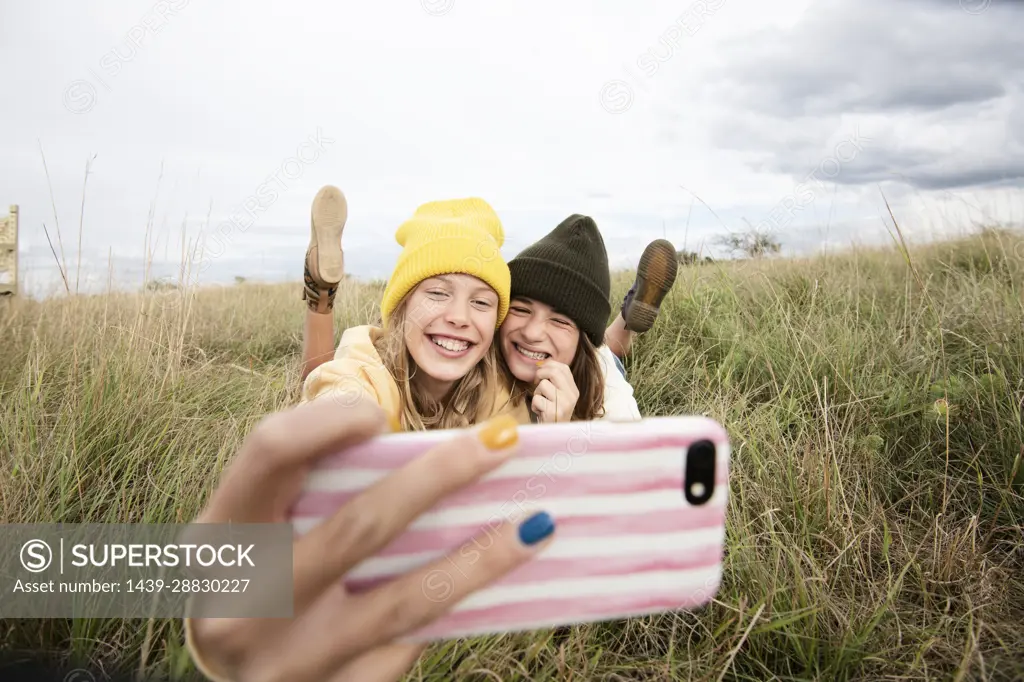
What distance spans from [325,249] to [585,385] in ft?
4.26

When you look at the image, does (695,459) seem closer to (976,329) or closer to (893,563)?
(893,563)

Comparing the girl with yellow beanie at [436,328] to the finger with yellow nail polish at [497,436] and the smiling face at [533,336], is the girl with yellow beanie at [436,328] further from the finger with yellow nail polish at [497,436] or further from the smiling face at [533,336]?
the finger with yellow nail polish at [497,436]

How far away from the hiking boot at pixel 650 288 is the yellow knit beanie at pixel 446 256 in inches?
39.9

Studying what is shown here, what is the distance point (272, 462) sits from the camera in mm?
1071

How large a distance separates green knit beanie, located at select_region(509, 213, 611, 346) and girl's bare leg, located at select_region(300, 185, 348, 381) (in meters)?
0.79

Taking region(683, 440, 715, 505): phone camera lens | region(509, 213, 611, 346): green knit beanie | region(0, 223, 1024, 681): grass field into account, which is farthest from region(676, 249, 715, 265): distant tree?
region(683, 440, 715, 505): phone camera lens

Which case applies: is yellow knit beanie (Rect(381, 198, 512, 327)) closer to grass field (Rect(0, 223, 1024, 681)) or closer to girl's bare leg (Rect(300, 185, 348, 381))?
girl's bare leg (Rect(300, 185, 348, 381))

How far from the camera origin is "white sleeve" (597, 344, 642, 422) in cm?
249

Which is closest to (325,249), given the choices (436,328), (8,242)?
(436,328)

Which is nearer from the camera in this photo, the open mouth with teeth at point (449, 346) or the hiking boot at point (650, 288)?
the open mouth with teeth at point (449, 346)

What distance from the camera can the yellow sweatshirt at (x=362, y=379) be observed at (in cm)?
191

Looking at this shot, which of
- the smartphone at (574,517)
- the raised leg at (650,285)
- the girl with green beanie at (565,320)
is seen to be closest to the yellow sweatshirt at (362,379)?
the girl with green beanie at (565,320)

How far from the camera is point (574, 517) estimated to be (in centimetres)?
130

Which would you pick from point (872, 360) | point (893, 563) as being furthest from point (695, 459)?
point (872, 360)
